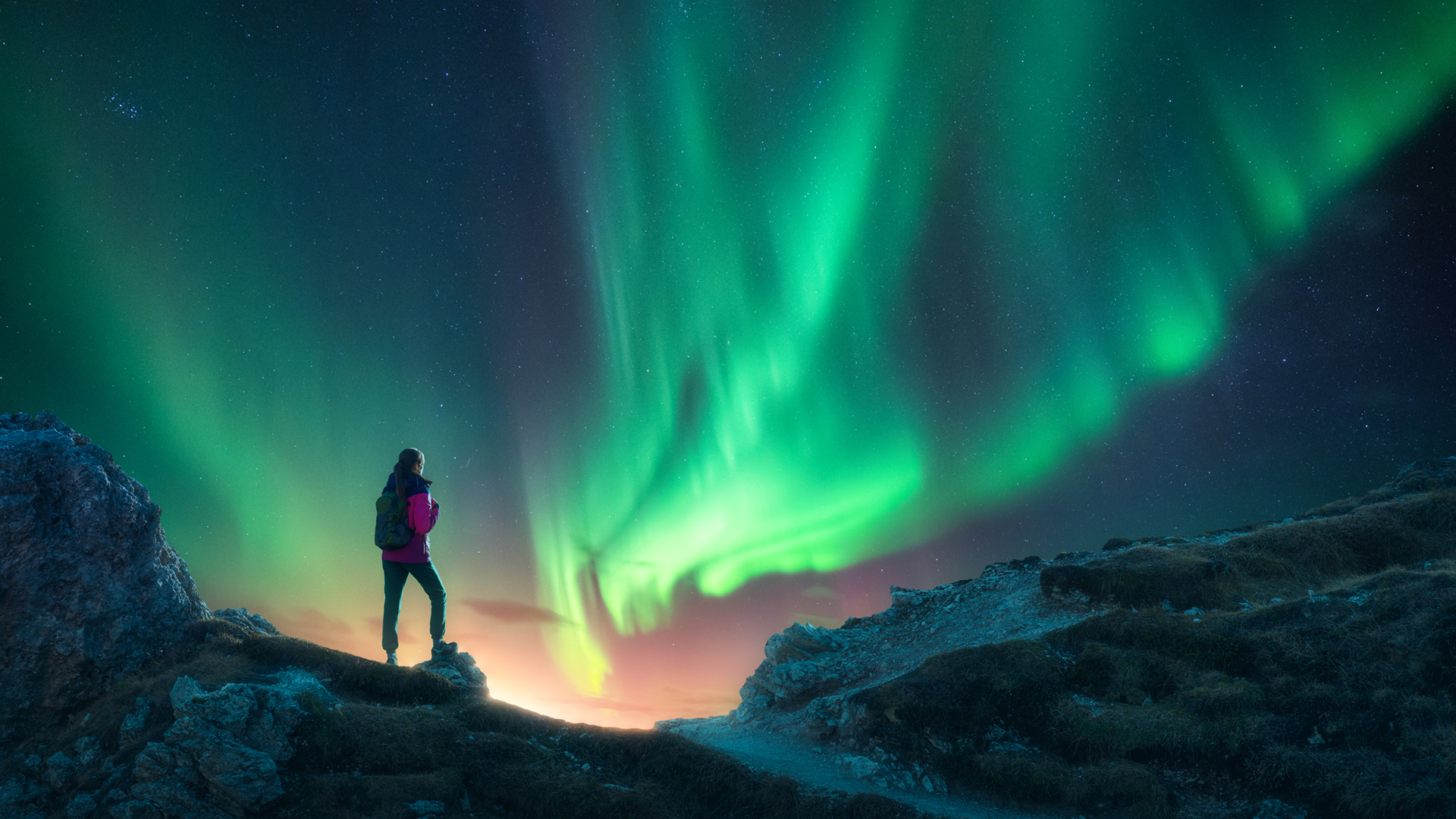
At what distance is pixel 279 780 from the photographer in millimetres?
10023

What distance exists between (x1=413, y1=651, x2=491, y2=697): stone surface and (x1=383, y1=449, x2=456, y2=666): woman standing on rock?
94 centimetres

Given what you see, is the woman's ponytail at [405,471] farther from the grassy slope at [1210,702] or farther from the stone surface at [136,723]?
the grassy slope at [1210,702]

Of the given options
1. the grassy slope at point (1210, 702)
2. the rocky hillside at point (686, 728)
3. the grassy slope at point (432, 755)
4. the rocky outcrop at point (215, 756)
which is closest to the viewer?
the rocky outcrop at point (215, 756)

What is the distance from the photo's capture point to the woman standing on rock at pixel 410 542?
15.0 m

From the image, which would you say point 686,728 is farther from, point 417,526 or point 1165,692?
point 1165,692

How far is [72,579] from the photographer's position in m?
12.6

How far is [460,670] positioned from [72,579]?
7488mm

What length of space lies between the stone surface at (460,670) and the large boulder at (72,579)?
4.96 metres

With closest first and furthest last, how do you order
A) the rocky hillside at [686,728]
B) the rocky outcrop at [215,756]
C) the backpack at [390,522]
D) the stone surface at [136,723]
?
the rocky outcrop at [215,756]
the rocky hillside at [686,728]
the stone surface at [136,723]
the backpack at [390,522]

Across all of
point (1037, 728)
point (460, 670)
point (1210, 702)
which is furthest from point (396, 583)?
point (1210, 702)

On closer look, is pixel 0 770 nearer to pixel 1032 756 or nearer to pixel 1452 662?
pixel 1032 756

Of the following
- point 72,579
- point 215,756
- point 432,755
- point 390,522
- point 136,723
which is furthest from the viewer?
point 390,522

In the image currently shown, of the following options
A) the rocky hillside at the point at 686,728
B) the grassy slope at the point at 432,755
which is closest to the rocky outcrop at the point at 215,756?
the rocky hillside at the point at 686,728

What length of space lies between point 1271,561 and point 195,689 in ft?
101
